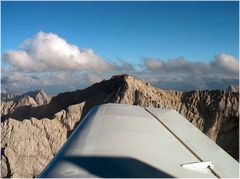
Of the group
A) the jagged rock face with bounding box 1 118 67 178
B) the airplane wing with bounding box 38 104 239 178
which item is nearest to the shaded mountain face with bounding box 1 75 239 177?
the jagged rock face with bounding box 1 118 67 178

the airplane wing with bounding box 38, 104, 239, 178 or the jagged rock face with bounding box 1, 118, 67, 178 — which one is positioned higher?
the airplane wing with bounding box 38, 104, 239, 178

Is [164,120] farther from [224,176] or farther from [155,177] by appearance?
[155,177]

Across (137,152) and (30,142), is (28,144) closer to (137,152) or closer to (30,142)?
(30,142)

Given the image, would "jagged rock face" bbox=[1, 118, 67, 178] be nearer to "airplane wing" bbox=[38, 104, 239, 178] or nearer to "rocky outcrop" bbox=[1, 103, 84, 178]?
"rocky outcrop" bbox=[1, 103, 84, 178]

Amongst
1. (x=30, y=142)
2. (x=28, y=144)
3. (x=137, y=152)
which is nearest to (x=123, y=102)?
(x=30, y=142)

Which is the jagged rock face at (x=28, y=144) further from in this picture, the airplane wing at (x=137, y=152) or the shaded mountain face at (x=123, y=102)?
the airplane wing at (x=137, y=152)

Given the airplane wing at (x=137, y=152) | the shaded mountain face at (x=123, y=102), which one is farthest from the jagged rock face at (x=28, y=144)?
the airplane wing at (x=137, y=152)

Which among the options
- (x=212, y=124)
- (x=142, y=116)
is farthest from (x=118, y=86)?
(x=142, y=116)
